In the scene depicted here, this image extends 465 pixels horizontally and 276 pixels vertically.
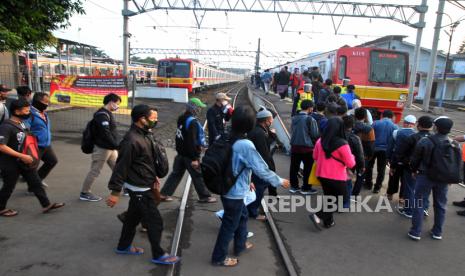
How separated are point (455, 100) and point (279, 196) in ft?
153

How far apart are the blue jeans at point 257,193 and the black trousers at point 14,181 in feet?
9.49

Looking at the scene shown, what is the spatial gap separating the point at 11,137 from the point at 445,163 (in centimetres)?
542

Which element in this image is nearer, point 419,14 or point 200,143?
point 200,143

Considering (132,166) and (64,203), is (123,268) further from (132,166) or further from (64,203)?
(64,203)

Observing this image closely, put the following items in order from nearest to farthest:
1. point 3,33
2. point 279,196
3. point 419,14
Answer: point 279,196 → point 3,33 → point 419,14

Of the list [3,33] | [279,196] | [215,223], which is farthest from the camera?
[3,33]

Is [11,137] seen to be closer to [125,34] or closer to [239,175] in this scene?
[239,175]

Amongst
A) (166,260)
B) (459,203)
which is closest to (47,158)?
(166,260)

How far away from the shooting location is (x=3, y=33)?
6.69m

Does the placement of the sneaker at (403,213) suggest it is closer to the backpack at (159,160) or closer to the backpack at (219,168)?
the backpack at (219,168)

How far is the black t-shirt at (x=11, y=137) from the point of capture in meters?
4.47

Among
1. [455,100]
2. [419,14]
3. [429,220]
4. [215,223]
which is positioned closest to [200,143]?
[215,223]

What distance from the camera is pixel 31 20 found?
26.5 ft

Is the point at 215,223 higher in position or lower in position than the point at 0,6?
lower
